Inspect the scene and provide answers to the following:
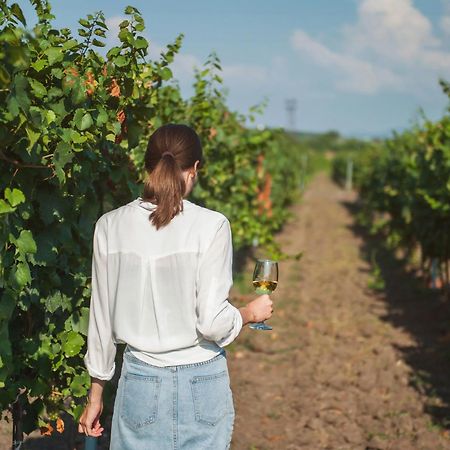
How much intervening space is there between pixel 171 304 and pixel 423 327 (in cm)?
705

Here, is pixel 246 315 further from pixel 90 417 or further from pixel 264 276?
pixel 90 417

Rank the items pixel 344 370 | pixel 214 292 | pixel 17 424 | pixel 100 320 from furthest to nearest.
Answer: pixel 344 370
pixel 17 424
pixel 100 320
pixel 214 292

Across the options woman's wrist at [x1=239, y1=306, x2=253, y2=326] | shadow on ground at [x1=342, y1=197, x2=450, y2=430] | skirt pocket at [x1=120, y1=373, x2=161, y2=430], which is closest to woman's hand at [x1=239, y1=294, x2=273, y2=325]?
woman's wrist at [x1=239, y1=306, x2=253, y2=326]

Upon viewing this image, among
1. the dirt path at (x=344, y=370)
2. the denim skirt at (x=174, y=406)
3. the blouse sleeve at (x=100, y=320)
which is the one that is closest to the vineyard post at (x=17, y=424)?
the blouse sleeve at (x=100, y=320)

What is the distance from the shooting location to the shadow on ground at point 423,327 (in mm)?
6175

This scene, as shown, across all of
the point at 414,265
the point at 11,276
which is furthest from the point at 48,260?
the point at 414,265

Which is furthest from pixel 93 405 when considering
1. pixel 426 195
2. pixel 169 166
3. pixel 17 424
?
pixel 426 195

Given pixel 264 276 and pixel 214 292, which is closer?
pixel 214 292

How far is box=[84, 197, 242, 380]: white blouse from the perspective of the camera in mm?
2236

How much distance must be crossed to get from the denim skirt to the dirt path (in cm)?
276

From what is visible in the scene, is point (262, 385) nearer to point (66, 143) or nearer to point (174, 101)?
point (174, 101)

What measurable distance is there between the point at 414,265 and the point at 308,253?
2961 mm

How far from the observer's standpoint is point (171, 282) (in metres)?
2.27

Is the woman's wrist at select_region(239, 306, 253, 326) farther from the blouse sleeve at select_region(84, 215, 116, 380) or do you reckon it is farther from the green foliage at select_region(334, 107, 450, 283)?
the green foliage at select_region(334, 107, 450, 283)
